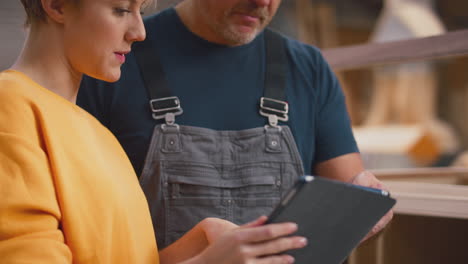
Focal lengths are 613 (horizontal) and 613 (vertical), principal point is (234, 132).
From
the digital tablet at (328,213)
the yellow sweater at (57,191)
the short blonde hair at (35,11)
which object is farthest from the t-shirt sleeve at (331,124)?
the short blonde hair at (35,11)

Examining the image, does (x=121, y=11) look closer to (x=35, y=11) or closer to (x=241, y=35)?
(x=35, y=11)

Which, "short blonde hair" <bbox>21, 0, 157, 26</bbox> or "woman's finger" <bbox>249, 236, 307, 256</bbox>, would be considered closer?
"woman's finger" <bbox>249, 236, 307, 256</bbox>

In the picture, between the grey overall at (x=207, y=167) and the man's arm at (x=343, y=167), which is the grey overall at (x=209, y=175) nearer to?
the grey overall at (x=207, y=167)

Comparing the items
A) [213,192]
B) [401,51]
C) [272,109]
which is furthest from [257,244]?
[401,51]

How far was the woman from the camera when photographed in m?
0.97

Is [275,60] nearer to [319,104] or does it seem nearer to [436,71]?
[319,104]

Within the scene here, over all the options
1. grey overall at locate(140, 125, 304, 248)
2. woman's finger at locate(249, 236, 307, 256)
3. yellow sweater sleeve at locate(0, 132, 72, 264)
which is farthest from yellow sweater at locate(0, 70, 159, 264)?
grey overall at locate(140, 125, 304, 248)

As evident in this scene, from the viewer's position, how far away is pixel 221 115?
1.67 metres

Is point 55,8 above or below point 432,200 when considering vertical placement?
above

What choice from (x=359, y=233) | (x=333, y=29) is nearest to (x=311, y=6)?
(x=333, y=29)

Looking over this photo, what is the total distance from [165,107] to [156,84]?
72 mm

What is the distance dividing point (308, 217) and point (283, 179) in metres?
0.64

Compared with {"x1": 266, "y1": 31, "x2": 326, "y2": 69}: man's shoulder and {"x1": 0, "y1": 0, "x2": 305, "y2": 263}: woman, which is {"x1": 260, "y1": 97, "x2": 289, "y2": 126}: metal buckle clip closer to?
{"x1": 266, "y1": 31, "x2": 326, "y2": 69}: man's shoulder

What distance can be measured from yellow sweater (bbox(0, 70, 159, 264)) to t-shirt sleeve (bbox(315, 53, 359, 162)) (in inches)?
28.4
